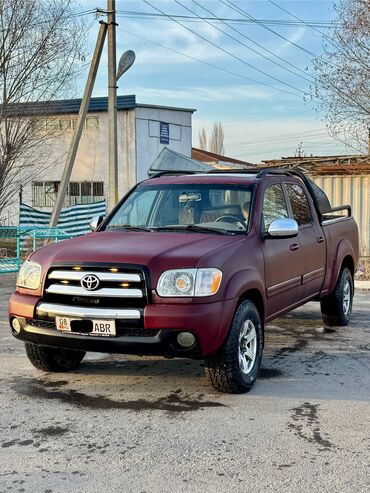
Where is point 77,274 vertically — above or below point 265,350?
above

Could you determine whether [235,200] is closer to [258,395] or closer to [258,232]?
[258,232]

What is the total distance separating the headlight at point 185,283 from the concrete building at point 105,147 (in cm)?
1991

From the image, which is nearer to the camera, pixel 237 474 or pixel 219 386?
pixel 237 474

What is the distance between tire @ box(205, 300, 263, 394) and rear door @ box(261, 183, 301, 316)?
0.45 meters

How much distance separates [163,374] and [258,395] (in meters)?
1.00

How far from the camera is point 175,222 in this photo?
5691 mm

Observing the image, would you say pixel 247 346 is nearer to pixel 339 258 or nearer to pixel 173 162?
pixel 339 258

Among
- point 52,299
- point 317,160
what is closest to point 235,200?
point 52,299

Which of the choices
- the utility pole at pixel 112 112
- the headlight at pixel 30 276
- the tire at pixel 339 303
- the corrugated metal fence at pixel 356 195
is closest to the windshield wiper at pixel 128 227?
the headlight at pixel 30 276

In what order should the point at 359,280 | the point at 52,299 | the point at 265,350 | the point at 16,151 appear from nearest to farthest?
1. the point at 52,299
2. the point at 265,350
3. the point at 359,280
4. the point at 16,151

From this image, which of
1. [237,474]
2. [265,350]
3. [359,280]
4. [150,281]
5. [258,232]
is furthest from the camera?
[359,280]

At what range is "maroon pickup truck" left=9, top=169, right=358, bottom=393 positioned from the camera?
14.6 feet

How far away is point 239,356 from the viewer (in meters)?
4.74

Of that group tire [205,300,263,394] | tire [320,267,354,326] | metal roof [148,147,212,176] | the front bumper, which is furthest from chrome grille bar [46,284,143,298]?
metal roof [148,147,212,176]
